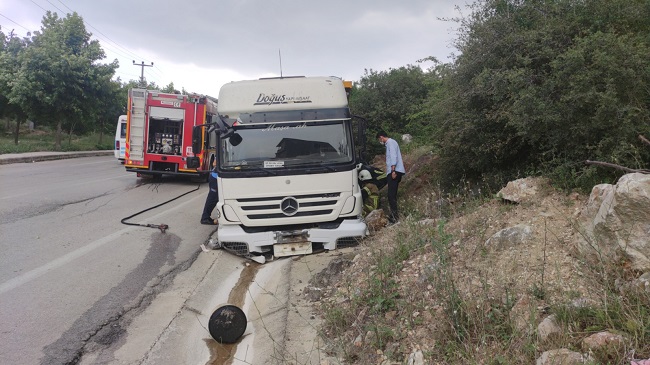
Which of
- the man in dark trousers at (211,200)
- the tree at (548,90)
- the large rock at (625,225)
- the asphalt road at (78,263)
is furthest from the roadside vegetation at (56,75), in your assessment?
the large rock at (625,225)

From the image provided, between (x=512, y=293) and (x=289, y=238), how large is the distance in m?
3.78

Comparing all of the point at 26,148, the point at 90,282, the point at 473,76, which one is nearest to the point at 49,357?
the point at 90,282

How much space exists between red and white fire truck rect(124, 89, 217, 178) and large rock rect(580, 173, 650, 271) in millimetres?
11980

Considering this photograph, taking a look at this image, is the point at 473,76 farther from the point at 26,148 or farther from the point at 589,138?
the point at 26,148

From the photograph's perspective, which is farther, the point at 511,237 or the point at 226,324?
the point at 511,237

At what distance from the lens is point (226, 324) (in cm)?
399

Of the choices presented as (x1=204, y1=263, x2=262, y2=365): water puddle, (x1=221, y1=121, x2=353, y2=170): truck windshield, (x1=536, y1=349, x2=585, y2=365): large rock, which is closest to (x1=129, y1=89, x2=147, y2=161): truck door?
(x1=221, y1=121, x2=353, y2=170): truck windshield

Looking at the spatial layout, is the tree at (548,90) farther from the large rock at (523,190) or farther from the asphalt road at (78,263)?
the asphalt road at (78,263)

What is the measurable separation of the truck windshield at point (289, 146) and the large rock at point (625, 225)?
375cm

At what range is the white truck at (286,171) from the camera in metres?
6.49

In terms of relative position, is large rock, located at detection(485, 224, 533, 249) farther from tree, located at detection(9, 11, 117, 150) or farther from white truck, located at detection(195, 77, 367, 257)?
tree, located at detection(9, 11, 117, 150)

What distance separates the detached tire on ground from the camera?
3988 millimetres

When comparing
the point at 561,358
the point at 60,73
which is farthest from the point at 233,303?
the point at 60,73

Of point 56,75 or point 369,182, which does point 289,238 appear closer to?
point 369,182
